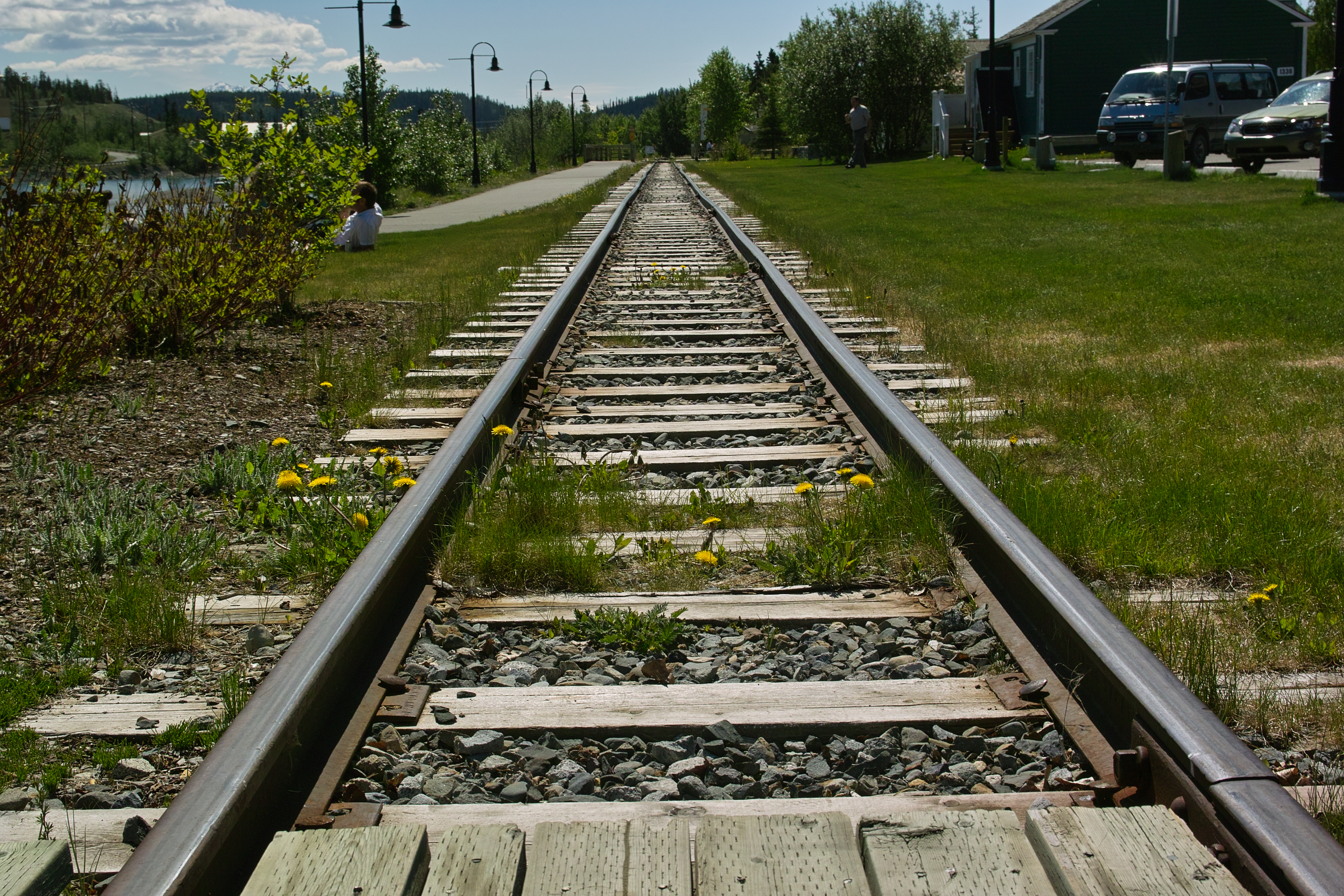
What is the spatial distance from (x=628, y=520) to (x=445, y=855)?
210 cm

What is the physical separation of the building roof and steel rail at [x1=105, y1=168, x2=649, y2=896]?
39.7 metres

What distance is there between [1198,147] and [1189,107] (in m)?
1.45

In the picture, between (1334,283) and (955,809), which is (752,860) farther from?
(1334,283)

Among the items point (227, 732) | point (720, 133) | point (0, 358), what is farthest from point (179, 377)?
point (720, 133)

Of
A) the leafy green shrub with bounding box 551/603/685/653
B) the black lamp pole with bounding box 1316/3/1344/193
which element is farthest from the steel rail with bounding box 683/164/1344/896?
the black lamp pole with bounding box 1316/3/1344/193

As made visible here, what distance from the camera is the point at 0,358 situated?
497cm

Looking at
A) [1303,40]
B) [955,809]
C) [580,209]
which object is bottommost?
[955,809]

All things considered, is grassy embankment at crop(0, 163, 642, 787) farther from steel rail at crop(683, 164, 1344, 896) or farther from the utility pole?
the utility pole

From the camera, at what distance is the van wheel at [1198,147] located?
976 inches

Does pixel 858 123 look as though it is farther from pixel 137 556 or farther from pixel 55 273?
pixel 137 556

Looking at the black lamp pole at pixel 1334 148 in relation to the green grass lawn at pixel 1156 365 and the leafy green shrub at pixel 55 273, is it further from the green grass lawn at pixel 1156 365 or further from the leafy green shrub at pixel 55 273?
the leafy green shrub at pixel 55 273

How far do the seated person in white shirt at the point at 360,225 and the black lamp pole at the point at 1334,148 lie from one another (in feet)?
39.7

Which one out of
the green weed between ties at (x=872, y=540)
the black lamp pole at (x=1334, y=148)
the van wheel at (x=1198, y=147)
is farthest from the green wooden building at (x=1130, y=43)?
the green weed between ties at (x=872, y=540)

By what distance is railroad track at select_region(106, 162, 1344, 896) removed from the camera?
1726 mm
